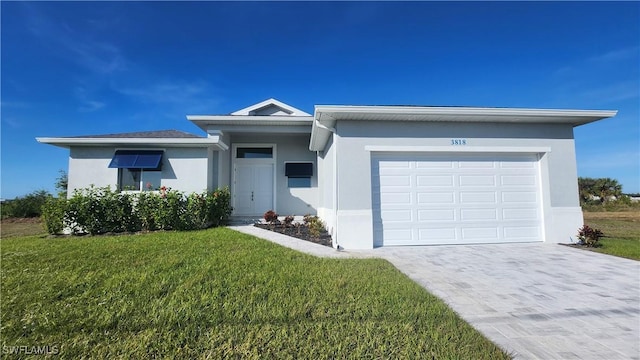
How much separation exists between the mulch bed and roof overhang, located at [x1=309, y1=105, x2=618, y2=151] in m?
3.29

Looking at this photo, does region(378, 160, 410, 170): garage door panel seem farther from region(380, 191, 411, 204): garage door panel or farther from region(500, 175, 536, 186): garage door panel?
region(500, 175, 536, 186): garage door panel

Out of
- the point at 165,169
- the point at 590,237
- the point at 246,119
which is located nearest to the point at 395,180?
the point at 590,237

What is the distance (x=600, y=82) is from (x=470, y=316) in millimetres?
14718

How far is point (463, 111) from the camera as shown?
680 cm

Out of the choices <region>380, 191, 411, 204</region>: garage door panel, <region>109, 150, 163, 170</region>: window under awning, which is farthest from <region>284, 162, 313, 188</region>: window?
<region>380, 191, 411, 204</region>: garage door panel

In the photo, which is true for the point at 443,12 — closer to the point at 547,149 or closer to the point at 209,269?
the point at 547,149

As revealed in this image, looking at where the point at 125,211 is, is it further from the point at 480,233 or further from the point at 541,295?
the point at 480,233

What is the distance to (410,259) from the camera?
566cm

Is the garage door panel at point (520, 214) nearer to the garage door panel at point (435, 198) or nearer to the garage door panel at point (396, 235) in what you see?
the garage door panel at point (435, 198)

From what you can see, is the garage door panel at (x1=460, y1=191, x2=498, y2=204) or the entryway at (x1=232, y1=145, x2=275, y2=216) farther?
the entryway at (x1=232, y1=145, x2=275, y2=216)

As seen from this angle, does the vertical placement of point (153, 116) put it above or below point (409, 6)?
below

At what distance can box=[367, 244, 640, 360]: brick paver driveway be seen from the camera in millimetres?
2449

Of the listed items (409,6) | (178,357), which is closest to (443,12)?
(409,6)

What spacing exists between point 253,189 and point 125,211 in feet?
15.7
